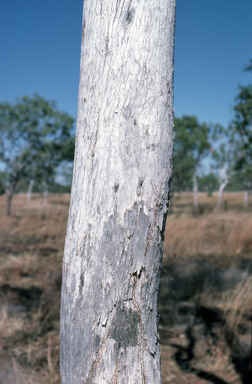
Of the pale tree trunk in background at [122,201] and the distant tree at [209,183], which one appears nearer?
the pale tree trunk in background at [122,201]

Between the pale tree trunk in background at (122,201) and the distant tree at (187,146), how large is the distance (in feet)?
70.9

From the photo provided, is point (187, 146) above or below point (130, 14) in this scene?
above

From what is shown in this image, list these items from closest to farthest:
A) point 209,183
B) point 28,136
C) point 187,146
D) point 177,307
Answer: point 177,307 → point 28,136 → point 187,146 → point 209,183

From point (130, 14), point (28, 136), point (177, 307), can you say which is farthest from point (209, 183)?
point (130, 14)

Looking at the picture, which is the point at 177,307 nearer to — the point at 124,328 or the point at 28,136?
the point at 124,328

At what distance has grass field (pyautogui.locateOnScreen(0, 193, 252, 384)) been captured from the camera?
2895mm

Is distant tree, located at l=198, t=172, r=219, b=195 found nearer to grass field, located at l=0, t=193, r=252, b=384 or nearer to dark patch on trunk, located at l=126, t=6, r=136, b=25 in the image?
grass field, located at l=0, t=193, r=252, b=384

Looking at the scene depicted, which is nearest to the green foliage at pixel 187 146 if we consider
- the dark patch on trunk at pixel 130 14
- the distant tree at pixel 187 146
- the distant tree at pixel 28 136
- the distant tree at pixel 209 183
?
the distant tree at pixel 187 146

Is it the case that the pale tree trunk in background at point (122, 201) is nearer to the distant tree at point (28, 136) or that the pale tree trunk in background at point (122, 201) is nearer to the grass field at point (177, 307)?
the grass field at point (177, 307)

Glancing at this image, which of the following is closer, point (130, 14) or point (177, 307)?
point (130, 14)

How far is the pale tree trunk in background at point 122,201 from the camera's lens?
3.07 feet

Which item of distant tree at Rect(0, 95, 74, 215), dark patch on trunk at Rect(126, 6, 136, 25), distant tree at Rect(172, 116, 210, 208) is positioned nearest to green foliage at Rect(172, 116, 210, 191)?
distant tree at Rect(172, 116, 210, 208)

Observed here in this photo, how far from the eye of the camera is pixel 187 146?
24.3 m

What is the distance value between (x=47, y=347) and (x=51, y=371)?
1.76ft
